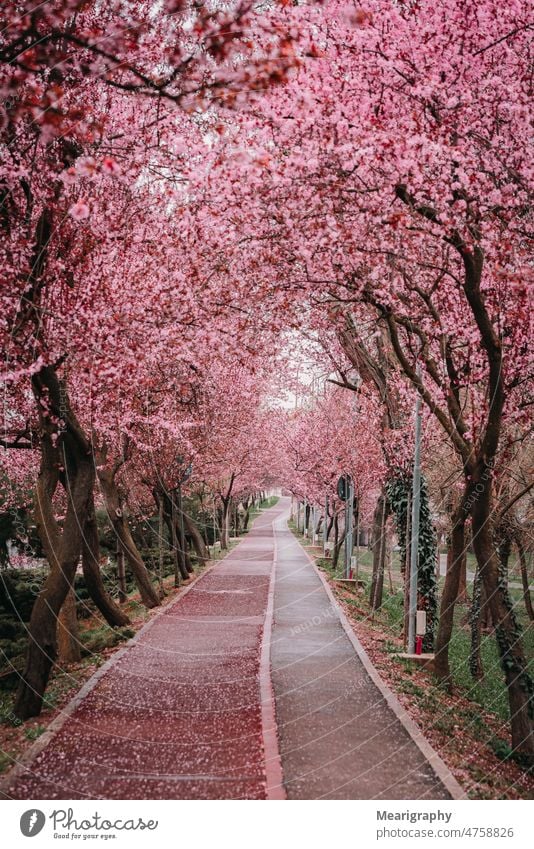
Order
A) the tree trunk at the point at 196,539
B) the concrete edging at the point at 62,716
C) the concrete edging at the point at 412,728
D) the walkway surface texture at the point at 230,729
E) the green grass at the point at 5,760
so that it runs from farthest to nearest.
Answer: the tree trunk at the point at 196,539, the green grass at the point at 5,760, the concrete edging at the point at 62,716, the walkway surface texture at the point at 230,729, the concrete edging at the point at 412,728

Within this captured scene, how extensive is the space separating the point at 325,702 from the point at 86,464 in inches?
193

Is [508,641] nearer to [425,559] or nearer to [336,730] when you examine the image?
[336,730]

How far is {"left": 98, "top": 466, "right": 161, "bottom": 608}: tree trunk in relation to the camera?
19703 millimetres

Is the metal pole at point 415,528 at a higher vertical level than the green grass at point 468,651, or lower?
higher

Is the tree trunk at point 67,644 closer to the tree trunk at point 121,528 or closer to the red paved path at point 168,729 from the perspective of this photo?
the red paved path at point 168,729

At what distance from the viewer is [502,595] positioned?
36.7 ft

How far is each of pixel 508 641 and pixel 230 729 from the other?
3.79 meters

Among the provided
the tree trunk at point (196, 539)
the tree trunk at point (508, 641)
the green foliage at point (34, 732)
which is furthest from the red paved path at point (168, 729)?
the tree trunk at point (196, 539)

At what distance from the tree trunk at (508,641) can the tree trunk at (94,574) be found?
746cm

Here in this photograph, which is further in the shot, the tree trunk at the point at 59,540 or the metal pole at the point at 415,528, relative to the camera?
the metal pole at the point at 415,528

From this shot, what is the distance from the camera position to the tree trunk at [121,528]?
19703 millimetres
